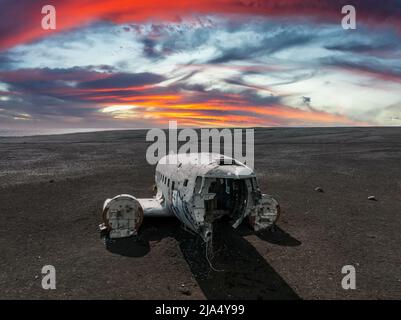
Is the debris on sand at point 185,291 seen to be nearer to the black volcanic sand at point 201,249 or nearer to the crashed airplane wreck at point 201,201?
the black volcanic sand at point 201,249

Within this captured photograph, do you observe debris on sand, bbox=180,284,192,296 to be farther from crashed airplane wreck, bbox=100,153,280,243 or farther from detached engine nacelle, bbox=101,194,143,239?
detached engine nacelle, bbox=101,194,143,239

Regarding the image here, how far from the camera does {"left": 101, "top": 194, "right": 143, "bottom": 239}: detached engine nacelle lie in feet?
62.4

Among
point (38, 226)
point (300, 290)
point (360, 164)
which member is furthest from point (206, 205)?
point (360, 164)

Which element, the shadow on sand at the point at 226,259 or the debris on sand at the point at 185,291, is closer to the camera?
the debris on sand at the point at 185,291

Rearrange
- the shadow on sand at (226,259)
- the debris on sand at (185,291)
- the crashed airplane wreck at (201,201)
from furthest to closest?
the crashed airplane wreck at (201,201), the shadow on sand at (226,259), the debris on sand at (185,291)

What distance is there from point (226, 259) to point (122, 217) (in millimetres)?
6092

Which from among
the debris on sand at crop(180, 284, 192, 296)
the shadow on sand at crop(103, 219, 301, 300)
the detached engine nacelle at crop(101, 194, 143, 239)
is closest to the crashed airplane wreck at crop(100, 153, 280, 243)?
the detached engine nacelle at crop(101, 194, 143, 239)

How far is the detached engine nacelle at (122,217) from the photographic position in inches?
749

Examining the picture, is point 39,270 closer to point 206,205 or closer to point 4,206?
point 206,205

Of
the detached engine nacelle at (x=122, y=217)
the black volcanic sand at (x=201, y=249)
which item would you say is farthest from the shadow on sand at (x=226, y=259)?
the detached engine nacelle at (x=122, y=217)

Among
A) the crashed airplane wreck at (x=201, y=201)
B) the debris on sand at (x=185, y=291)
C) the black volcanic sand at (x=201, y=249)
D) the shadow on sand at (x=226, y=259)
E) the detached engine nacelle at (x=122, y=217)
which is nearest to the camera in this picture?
the debris on sand at (x=185, y=291)

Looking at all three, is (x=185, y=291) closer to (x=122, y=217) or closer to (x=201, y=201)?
(x=201, y=201)

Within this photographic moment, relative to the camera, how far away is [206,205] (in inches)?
619
